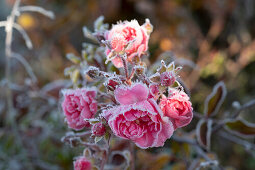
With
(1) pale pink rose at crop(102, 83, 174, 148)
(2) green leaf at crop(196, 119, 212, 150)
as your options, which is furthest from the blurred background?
(1) pale pink rose at crop(102, 83, 174, 148)

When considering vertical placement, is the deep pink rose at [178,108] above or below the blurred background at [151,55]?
below

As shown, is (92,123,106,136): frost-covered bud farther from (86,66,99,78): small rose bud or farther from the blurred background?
the blurred background

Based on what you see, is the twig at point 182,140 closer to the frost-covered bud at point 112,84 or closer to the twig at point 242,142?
the twig at point 242,142

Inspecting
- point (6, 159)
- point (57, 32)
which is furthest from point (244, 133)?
point (57, 32)

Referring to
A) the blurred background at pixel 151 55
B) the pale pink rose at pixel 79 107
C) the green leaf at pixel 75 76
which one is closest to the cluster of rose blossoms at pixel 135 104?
the pale pink rose at pixel 79 107

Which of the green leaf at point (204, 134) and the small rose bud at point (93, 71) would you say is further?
the green leaf at point (204, 134)

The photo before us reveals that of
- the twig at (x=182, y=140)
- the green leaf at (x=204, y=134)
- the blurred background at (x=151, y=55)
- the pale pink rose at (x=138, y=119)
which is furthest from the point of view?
the blurred background at (x=151, y=55)

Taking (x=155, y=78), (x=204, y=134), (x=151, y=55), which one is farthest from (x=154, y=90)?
(x=151, y=55)

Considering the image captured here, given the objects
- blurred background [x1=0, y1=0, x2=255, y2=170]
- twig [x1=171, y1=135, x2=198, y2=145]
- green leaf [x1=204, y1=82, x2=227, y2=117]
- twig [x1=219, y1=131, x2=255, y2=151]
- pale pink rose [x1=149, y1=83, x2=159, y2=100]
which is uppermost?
blurred background [x1=0, y1=0, x2=255, y2=170]
